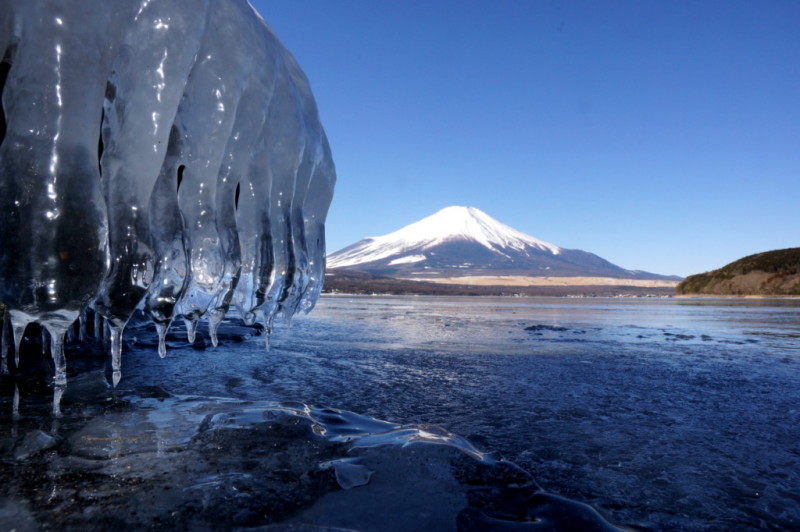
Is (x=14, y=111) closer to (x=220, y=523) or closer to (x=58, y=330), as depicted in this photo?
(x=58, y=330)

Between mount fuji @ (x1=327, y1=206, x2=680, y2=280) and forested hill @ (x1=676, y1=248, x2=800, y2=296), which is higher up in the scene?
mount fuji @ (x1=327, y1=206, x2=680, y2=280)

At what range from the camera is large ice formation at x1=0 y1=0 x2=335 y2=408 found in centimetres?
208

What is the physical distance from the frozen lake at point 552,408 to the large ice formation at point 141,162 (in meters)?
0.67

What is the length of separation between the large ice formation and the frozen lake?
2.19 ft

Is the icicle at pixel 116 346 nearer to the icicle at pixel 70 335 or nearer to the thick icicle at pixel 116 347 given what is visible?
the thick icicle at pixel 116 347

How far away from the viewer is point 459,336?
9.59 metres

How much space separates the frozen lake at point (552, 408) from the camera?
2.07m

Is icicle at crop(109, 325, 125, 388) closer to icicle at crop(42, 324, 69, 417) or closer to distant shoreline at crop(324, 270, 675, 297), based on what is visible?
icicle at crop(42, 324, 69, 417)

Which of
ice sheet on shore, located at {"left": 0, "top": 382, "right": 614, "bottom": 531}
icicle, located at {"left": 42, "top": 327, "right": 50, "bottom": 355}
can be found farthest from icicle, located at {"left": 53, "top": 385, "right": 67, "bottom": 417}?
icicle, located at {"left": 42, "top": 327, "right": 50, "bottom": 355}

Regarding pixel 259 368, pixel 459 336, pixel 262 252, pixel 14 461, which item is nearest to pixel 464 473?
pixel 14 461

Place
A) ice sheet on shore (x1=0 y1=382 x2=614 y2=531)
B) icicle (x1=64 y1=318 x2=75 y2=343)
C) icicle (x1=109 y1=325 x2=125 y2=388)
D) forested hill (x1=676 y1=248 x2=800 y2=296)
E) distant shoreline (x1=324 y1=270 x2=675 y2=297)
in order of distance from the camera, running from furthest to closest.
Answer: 1. distant shoreline (x1=324 y1=270 x2=675 y2=297)
2. forested hill (x1=676 y1=248 x2=800 y2=296)
3. icicle (x1=64 y1=318 x2=75 y2=343)
4. icicle (x1=109 y1=325 x2=125 y2=388)
5. ice sheet on shore (x1=0 y1=382 x2=614 y2=531)

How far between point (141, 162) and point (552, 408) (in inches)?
127

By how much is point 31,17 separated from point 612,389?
4901mm

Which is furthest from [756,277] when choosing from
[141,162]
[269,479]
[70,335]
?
[141,162]
